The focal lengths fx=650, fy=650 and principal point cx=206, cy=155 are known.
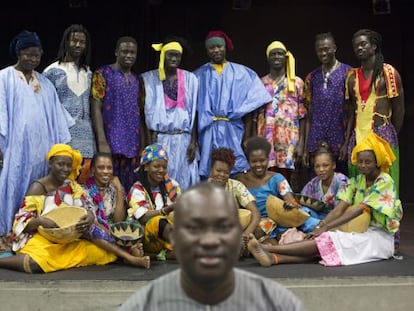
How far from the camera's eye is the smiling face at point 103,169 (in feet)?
16.0

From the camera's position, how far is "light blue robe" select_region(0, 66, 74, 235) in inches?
185

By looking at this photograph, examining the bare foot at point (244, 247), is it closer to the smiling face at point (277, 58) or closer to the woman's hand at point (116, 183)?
the woman's hand at point (116, 183)

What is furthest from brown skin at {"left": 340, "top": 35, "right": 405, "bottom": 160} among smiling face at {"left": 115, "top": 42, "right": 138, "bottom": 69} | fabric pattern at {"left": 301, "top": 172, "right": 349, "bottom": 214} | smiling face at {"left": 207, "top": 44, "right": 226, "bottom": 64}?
smiling face at {"left": 115, "top": 42, "right": 138, "bottom": 69}

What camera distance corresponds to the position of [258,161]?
513 cm

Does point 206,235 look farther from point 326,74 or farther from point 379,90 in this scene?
point 326,74

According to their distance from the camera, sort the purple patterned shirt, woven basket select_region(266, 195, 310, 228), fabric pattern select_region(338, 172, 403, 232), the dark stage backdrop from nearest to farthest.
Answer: fabric pattern select_region(338, 172, 403, 232)
woven basket select_region(266, 195, 310, 228)
the purple patterned shirt
the dark stage backdrop

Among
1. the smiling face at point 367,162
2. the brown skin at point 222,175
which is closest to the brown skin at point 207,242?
the smiling face at point 367,162

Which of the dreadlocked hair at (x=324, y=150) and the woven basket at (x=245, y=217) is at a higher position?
the dreadlocked hair at (x=324, y=150)

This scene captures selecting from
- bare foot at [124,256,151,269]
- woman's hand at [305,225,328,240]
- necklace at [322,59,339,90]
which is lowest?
bare foot at [124,256,151,269]

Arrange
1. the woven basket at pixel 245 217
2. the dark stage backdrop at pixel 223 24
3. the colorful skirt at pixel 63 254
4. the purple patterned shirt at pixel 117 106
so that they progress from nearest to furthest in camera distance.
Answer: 1. the colorful skirt at pixel 63 254
2. the woven basket at pixel 245 217
3. the purple patterned shirt at pixel 117 106
4. the dark stage backdrop at pixel 223 24

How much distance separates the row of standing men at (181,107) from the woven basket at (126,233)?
0.78 metres

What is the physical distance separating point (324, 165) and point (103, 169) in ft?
5.64

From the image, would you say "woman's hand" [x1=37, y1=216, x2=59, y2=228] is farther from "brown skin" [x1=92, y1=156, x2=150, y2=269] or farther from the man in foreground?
the man in foreground

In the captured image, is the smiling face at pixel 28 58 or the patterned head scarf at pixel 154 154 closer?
the smiling face at pixel 28 58
